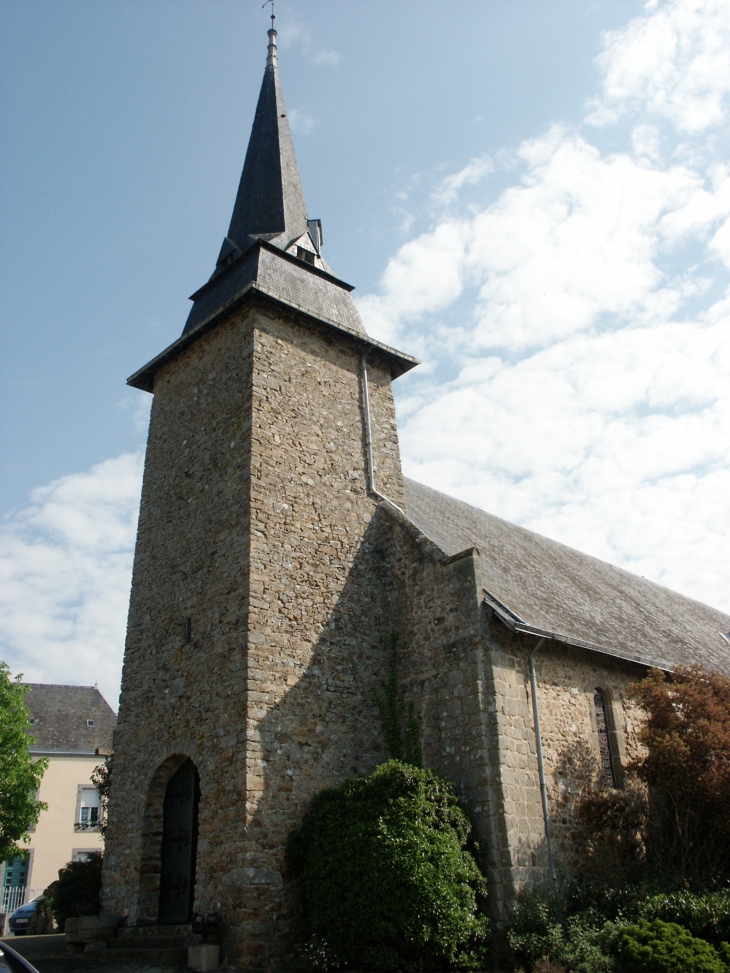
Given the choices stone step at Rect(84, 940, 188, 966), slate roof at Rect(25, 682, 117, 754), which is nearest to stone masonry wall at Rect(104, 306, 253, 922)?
stone step at Rect(84, 940, 188, 966)

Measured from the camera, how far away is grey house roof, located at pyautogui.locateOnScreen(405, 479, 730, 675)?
1263 centimetres

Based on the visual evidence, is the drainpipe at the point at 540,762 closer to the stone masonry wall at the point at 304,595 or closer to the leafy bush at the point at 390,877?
the leafy bush at the point at 390,877

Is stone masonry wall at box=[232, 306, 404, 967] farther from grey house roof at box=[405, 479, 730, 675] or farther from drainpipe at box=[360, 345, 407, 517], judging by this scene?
grey house roof at box=[405, 479, 730, 675]

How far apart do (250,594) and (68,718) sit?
23.0 meters

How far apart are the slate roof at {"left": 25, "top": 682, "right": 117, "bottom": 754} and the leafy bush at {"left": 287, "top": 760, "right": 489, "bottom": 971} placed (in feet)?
69.5

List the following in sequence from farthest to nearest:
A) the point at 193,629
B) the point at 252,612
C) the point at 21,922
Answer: the point at 21,922 < the point at 193,629 < the point at 252,612

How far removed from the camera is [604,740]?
39.6 ft

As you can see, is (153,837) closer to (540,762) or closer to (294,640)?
(294,640)

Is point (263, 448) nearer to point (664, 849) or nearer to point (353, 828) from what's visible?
point (353, 828)

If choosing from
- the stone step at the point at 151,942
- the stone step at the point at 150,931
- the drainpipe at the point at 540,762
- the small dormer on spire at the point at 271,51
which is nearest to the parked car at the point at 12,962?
the stone step at the point at 151,942

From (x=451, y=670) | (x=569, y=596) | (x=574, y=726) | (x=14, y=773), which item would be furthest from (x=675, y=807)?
(x=14, y=773)

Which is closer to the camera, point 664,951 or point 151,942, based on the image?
point 664,951

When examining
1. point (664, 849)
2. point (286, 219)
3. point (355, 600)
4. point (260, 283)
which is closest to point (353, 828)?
point (355, 600)

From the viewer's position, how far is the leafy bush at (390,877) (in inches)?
332
